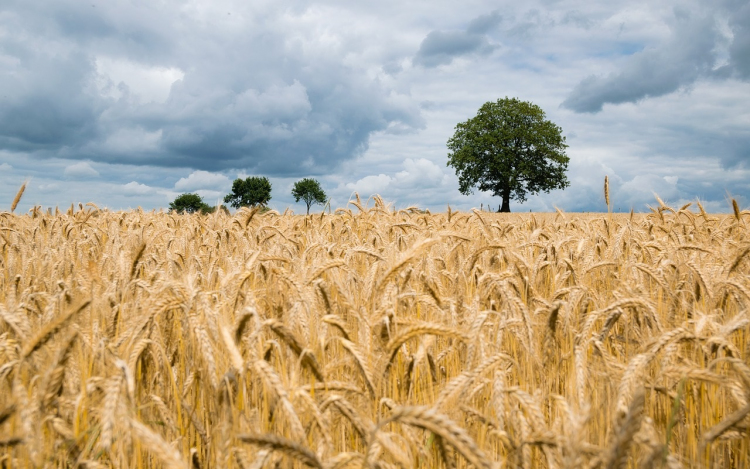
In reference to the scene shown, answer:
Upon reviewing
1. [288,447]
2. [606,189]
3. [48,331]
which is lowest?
[288,447]

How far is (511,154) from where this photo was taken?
49312mm

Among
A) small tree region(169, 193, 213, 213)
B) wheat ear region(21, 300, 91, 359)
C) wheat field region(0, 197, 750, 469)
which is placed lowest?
wheat field region(0, 197, 750, 469)

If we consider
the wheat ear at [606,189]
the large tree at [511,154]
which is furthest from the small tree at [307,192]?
the wheat ear at [606,189]

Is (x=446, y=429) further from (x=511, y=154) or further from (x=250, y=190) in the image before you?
(x=250, y=190)

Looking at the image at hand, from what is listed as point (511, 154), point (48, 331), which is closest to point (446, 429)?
point (48, 331)

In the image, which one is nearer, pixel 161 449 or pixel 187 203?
pixel 161 449

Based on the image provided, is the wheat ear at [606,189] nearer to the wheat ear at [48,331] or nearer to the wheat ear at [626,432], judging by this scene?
the wheat ear at [626,432]

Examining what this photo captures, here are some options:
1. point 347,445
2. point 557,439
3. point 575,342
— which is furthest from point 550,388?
point 557,439

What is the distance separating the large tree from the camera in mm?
49562

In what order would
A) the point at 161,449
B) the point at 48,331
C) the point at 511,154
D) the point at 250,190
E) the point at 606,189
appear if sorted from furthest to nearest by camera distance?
the point at 250,190, the point at 511,154, the point at 606,189, the point at 48,331, the point at 161,449

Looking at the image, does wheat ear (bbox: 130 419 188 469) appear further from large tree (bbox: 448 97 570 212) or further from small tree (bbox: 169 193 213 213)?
small tree (bbox: 169 193 213 213)

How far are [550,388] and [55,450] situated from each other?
2.08 m

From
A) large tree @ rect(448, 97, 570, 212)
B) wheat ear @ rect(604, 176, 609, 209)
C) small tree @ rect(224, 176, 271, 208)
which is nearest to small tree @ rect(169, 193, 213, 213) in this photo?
small tree @ rect(224, 176, 271, 208)

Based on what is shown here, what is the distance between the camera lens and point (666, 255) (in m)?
4.73
